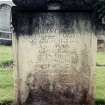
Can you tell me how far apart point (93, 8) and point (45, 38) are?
921 millimetres

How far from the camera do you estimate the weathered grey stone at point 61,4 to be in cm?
A: 673

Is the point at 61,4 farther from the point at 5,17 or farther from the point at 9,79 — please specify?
the point at 5,17

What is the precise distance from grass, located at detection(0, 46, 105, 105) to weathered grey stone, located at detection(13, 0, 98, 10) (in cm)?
175

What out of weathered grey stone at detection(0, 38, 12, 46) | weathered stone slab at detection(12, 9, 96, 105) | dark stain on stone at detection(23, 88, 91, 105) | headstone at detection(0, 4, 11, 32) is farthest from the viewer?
headstone at detection(0, 4, 11, 32)

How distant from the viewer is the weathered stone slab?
683cm

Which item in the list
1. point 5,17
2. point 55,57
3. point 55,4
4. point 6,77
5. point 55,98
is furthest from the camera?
point 5,17

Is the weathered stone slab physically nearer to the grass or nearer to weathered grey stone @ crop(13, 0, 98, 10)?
weathered grey stone @ crop(13, 0, 98, 10)

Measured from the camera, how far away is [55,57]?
6918 millimetres

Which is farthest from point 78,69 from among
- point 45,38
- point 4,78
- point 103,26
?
point 103,26

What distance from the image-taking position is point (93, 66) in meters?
6.89

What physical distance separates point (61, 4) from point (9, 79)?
285cm

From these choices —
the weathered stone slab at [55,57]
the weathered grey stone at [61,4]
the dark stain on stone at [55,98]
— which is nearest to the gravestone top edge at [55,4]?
the weathered grey stone at [61,4]

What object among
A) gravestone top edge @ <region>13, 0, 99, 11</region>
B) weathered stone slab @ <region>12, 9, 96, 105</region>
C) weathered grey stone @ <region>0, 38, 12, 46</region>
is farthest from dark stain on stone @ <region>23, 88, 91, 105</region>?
weathered grey stone @ <region>0, 38, 12, 46</region>

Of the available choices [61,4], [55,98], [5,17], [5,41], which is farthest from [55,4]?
[5,17]
